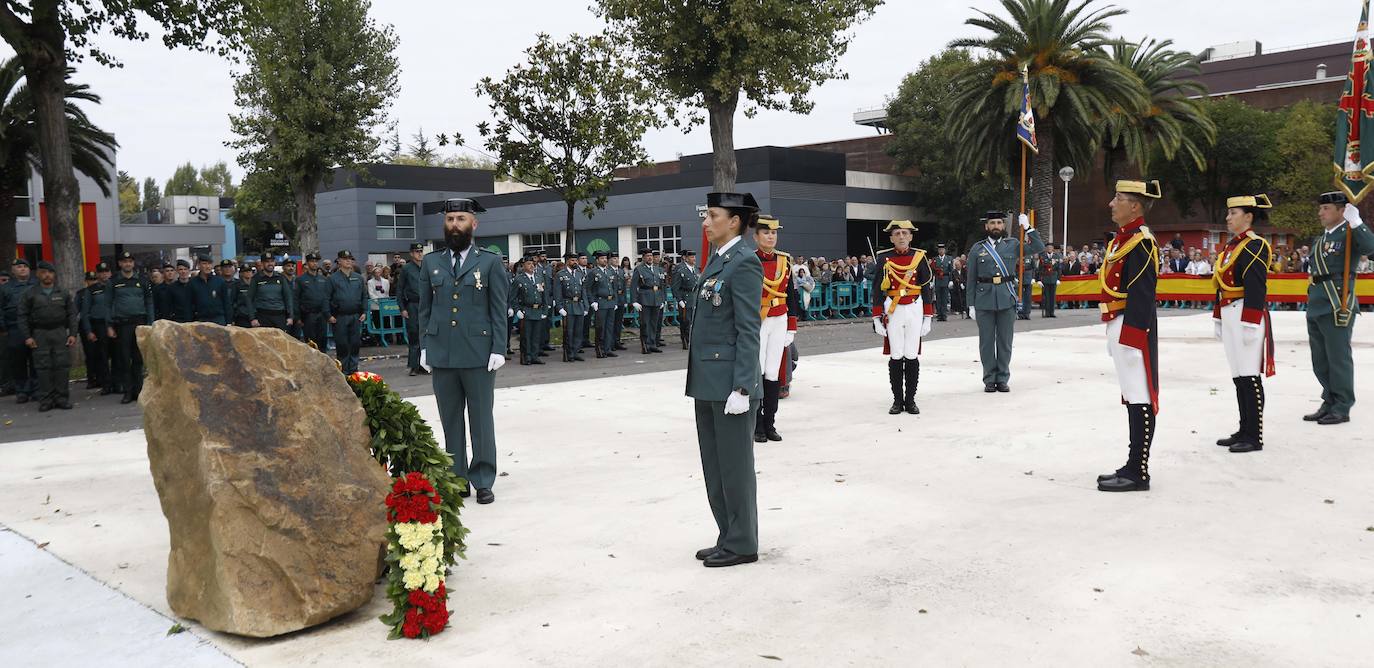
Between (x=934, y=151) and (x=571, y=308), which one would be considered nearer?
(x=571, y=308)

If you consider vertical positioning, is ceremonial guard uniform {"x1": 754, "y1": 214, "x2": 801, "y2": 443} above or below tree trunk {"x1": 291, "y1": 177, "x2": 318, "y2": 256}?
below

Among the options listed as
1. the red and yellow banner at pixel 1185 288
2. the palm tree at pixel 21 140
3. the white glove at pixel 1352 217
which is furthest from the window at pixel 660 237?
the white glove at pixel 1352 217

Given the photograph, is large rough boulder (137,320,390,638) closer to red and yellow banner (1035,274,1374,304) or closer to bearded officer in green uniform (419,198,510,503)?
bearded officer in green uniform (419,198,510,503)

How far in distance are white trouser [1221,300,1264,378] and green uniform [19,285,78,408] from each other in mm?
12890

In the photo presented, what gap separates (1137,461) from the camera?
6629mm

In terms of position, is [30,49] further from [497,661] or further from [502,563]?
[497,661]

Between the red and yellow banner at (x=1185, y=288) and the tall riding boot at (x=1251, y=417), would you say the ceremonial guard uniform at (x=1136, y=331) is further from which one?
the red and yellow banner at (x=1185, y=288)

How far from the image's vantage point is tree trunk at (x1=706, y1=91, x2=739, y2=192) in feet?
82.3

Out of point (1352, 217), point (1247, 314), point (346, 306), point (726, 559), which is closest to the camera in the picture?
point (726, 559)

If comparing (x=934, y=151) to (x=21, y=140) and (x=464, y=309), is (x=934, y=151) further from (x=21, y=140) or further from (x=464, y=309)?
(x=464, y=309)

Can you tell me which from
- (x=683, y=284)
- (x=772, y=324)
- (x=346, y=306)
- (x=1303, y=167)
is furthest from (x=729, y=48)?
(x=1303, y=167)

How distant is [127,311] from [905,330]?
10.0m

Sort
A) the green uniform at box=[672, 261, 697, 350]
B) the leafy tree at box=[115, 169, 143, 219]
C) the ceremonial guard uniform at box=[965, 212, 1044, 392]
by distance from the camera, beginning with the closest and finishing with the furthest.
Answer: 1. the ceremonial guard uniform at box=[965, 212, 1044, 392]
2. the green uniform at box=[672, 261, 697, 350]
3. the leafy tree at box=[115, 169, 143, 219]

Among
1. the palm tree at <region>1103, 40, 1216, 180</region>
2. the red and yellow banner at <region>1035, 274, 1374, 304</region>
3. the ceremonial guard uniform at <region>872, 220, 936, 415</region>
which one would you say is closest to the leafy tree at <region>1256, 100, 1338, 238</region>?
the palm tree at <region>1103, 40, 1216, 180</region>
